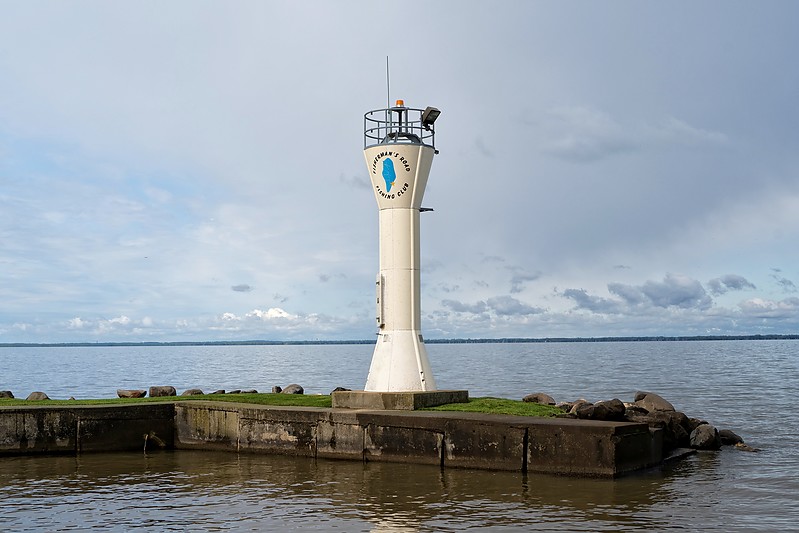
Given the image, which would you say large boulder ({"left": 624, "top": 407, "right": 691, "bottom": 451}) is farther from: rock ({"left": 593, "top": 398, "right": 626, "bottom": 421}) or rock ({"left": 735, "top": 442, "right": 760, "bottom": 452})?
rock ({"left": 735, "top": 442, "right": 760, "bottom": 452})

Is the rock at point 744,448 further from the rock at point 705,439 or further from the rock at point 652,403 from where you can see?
the rock at point 652,403

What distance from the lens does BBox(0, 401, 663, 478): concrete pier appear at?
13.8 metres

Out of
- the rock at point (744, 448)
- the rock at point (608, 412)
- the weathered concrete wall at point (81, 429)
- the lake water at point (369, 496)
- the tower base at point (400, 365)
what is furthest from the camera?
the rock at point (744, 448)

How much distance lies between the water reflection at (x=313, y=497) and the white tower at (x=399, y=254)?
2389 millimetres

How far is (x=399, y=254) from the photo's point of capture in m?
17.5

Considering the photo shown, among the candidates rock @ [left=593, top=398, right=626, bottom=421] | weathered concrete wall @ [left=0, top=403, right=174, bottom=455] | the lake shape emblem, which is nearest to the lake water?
weathered concrete wall @ [left=0, top=403, right=174, bottom=455]

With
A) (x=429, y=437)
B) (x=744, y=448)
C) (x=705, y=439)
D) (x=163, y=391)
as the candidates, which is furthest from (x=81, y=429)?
(x=744, y=448)

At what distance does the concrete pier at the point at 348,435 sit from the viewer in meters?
13.8

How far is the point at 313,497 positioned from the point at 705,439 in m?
9.46

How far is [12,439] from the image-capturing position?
1727cm

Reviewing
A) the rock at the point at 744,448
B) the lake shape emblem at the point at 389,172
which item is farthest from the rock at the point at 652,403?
the lake shape emblem at the point at 389,172

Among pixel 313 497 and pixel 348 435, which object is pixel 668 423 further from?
pixel 313 497

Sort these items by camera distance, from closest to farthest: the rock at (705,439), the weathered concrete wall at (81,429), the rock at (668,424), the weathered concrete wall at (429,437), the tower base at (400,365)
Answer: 1. the weathered concrete wall at (429,437)
2. the rock at (668,424)
3. the tower base at (400,365)
4. the weathered concrete wall at (81,429)
5. the rock at (705,439)

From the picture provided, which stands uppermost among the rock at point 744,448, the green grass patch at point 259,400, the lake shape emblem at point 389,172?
the lake shape emblem at point 389,172
